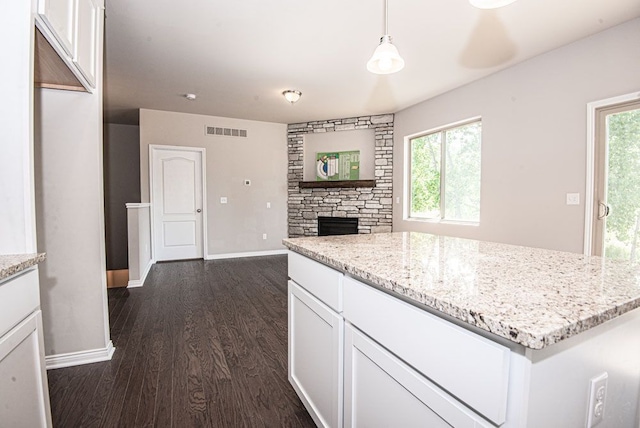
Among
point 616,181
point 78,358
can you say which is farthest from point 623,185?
point 78,358

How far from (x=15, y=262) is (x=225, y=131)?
5126 millimetres

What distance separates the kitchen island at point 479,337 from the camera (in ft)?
1.94

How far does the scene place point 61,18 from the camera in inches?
58.8

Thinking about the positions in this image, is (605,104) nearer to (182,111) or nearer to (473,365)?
(473,365)

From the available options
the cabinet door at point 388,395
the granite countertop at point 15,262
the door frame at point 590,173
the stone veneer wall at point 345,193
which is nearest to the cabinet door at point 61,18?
the granite countertop at point 15,262

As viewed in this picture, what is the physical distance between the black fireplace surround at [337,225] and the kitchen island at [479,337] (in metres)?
4.62

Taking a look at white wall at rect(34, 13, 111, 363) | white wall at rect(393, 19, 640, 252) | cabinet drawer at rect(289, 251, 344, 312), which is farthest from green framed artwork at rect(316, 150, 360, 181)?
cabinet drawer at rect(289, 251, 344, 312)

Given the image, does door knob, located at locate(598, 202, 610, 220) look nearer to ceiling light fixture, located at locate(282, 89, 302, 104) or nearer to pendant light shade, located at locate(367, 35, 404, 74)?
pendant light shade, located at locate(367, 35, 404, 74)

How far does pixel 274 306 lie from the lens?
3.25 m

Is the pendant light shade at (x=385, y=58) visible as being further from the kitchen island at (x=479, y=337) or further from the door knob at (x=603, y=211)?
the door knob at (x=603, y=211)

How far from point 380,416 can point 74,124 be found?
8.01ft

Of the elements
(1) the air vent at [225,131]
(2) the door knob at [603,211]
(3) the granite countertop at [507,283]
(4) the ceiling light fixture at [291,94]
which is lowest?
(3) the granite countertop at [507,283]

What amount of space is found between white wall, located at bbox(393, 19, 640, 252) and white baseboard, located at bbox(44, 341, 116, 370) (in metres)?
4.09

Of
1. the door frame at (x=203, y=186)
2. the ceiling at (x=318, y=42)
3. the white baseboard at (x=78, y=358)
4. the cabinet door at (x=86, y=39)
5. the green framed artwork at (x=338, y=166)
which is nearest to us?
the cabinet door at (x=86, y=39)
